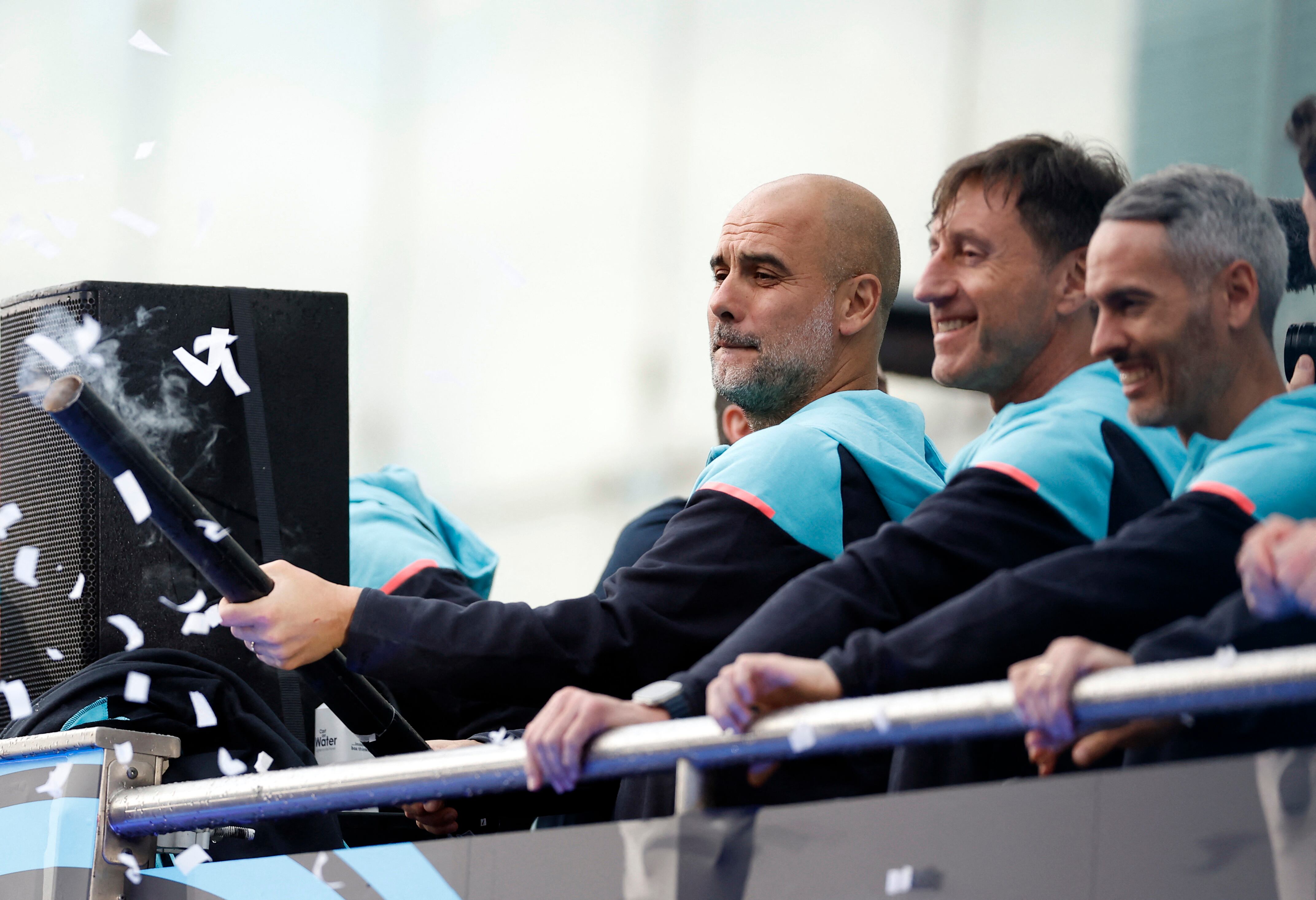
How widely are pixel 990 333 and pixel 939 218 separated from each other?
0.17m

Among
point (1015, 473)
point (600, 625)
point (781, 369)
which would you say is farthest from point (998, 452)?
point (781, 369)

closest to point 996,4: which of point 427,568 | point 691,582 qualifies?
point 427,568

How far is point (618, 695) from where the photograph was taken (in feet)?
6.08

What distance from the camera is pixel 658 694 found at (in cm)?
157

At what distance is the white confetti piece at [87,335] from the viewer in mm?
2129

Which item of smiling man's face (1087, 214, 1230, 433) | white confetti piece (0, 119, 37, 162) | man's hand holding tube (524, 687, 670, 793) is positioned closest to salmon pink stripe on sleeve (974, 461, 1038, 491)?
smiling man's face (1087, 214, 1230, 433)

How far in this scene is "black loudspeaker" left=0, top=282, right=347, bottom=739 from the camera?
2.12 metres

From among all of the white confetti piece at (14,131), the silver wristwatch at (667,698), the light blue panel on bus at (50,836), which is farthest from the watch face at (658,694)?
the white confetti piece at (14,131)

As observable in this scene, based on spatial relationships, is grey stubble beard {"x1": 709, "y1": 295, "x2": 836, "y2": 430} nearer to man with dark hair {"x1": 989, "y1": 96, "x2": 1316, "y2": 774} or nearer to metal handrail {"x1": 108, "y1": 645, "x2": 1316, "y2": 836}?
metal handrail {"x1": 108, "y1": 645, "x2": 1316, "y2": 836}

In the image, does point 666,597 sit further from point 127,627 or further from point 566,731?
point 127,627

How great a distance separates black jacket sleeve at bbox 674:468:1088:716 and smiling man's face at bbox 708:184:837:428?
2.09ft

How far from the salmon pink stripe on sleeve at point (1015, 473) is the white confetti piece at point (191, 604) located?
3.74 feet

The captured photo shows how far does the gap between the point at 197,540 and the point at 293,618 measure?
0.52 feet

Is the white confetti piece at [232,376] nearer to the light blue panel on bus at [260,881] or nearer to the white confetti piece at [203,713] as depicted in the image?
the white confetti piece at [203,713]
